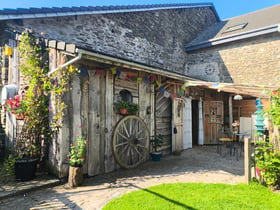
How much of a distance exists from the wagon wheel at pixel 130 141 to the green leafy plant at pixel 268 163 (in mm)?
2790

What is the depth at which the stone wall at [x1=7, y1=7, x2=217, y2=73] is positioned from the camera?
626 centimetres

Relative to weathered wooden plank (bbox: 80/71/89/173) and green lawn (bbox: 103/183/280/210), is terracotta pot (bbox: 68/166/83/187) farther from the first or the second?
green lawn (bbox: 103/183/280/210)

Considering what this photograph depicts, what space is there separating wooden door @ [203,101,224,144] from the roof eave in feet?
10.9

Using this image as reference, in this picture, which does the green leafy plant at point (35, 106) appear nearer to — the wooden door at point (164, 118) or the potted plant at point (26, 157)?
the potted plant at point (26, 157)

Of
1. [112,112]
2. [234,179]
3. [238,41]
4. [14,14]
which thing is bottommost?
[234,179]

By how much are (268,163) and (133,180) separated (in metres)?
2.62

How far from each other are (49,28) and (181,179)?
583cm

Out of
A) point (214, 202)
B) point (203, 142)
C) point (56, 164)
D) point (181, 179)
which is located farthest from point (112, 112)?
point (203, 142)

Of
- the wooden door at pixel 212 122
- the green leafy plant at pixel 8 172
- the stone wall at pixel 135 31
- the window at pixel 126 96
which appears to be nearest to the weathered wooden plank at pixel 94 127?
the window at pixel 126 96

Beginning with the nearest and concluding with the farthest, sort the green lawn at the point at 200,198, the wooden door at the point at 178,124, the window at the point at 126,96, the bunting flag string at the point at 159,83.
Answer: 1. the green lawn at the point at 200,198
2. the bunting flag string at the point at 159,83
3. the window at the point at 126,96
4. the wooden door at the point at 178,124

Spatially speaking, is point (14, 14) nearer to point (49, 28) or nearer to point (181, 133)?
point (49, 28)

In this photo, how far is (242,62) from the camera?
916 cm

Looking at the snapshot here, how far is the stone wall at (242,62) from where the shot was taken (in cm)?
838

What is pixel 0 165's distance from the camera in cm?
480
